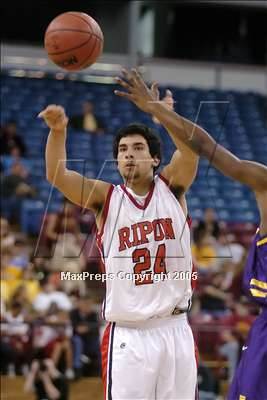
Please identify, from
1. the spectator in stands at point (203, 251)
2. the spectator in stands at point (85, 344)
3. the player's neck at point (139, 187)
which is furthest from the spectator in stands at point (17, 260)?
the player's neck at point (139, 187)

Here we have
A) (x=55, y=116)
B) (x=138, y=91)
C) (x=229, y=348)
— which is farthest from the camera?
(x=229, y=348)

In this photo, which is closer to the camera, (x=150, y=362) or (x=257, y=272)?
(x=257, y=272)

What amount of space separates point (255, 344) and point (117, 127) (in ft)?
31.0

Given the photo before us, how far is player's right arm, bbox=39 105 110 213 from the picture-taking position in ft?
15.2

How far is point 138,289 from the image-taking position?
15.1 feet

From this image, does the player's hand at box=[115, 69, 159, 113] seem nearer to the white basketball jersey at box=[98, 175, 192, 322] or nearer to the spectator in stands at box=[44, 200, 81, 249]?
the white basketball jersey at box=[98, 175, 192, 322]

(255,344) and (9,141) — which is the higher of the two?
(255,344)

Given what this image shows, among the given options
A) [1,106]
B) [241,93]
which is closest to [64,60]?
[1,106]

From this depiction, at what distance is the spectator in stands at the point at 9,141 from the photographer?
37.8ft

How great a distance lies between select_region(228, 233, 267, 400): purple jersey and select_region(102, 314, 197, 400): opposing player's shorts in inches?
18.5

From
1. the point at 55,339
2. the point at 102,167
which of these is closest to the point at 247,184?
the point at 102,167

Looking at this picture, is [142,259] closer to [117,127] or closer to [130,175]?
[130,175]

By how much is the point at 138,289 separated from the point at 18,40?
41.7 ft

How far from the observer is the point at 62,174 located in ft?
15.4
